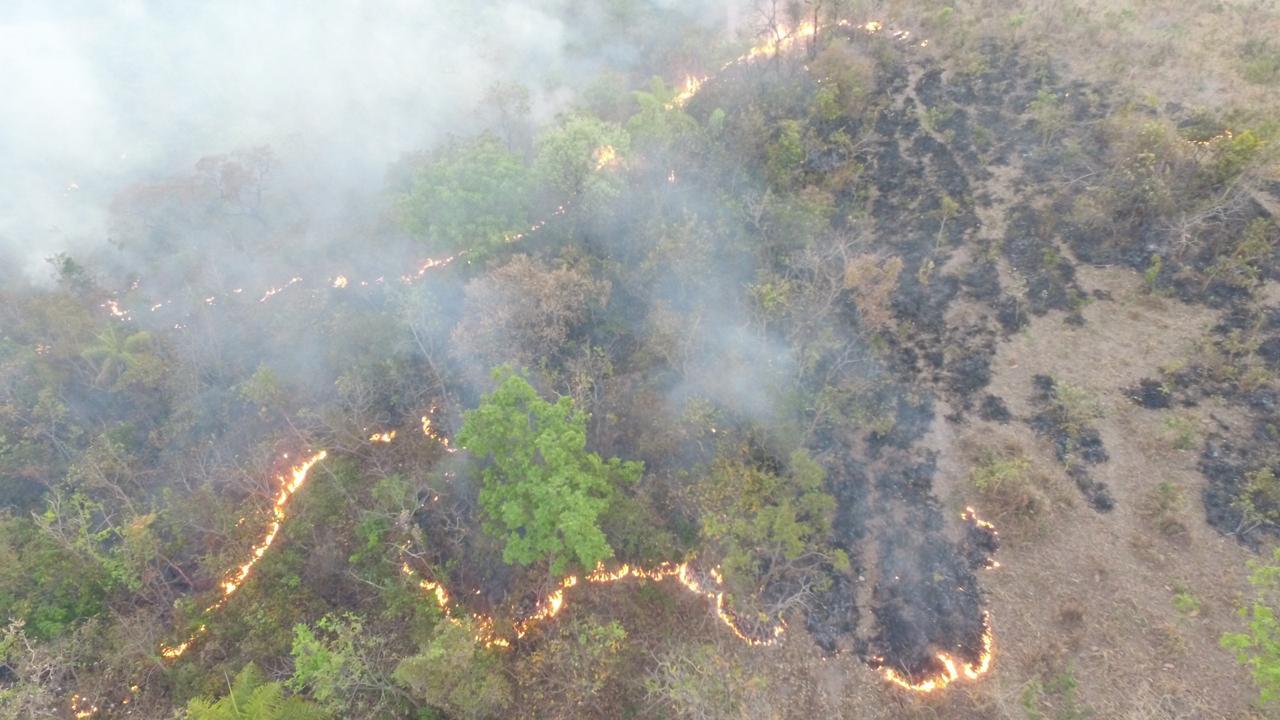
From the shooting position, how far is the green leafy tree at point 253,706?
1230 cm

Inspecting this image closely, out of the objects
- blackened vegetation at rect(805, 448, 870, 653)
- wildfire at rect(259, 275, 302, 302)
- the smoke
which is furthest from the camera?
the smoke

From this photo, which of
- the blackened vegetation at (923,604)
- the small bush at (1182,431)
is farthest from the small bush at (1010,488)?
the small bush at (1182,431)

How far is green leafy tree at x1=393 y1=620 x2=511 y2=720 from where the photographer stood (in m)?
13.0

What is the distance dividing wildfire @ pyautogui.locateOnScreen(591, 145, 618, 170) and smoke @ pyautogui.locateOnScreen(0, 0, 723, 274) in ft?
31.1

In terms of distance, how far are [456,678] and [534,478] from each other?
4727 mm

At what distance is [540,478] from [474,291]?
9.13 m

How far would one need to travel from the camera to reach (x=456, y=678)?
44.4 feet

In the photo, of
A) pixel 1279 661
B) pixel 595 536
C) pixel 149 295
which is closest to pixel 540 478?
pixel 595 536

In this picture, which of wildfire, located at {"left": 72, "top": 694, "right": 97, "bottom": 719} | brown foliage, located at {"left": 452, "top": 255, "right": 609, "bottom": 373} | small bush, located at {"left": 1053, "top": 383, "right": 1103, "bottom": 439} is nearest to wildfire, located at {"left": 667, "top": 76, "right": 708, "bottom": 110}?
brown foliage, located at {"left": 452, "top": 255, "right": 609, "bottom": 373}

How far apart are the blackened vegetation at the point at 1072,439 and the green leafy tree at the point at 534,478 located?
1348cm

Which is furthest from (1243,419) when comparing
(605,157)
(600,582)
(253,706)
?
(253,706)

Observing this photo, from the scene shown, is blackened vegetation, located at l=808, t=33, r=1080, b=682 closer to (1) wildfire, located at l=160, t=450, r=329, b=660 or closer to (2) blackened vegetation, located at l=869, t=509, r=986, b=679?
(2) blackened vegetation, located at l=869, t=509, r=986, b=679

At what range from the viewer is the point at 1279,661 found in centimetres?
1130

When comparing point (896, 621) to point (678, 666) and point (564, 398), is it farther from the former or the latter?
point (564, 398)
